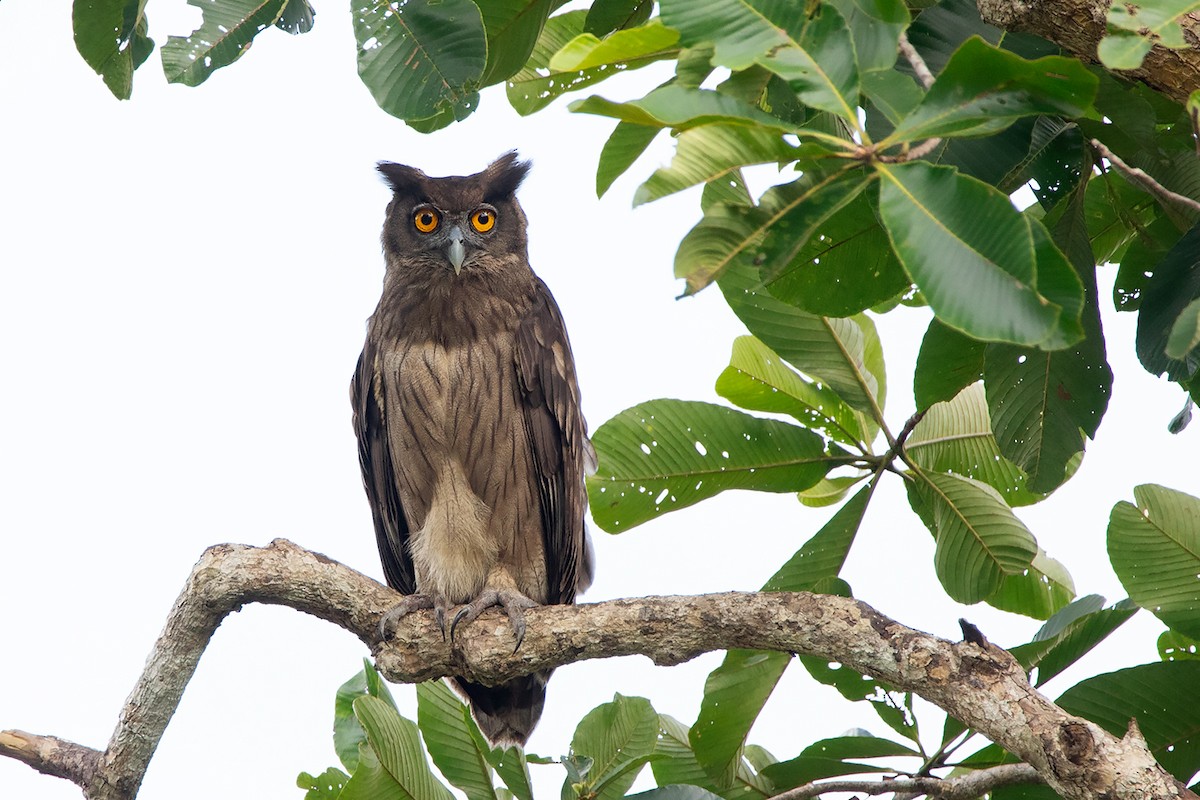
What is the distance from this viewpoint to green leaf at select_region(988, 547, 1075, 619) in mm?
3309

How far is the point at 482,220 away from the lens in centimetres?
464

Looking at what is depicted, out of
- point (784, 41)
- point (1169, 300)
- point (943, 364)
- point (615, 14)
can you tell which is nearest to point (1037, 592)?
point (943, 364)

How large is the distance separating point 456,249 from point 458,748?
2100mm

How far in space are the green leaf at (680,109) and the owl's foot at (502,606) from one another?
1855 millimetres

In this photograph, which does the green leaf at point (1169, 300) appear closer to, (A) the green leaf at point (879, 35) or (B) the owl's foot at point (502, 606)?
(A) the green leaf at point (879, 35)

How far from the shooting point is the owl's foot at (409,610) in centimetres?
324

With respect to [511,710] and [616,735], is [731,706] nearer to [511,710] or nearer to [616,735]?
[616,735]

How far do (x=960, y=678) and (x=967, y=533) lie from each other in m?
0.83

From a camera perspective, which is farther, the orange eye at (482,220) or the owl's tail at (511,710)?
the orange eye at (482,220)

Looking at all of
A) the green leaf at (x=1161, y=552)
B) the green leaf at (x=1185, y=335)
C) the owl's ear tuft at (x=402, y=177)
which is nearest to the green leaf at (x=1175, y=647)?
the green leaf at (x=1161, y=552)

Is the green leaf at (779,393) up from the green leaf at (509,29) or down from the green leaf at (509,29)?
down

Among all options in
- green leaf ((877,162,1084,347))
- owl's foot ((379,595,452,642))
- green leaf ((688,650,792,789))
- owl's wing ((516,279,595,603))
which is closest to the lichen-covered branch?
green leaf ((877,162,1084,347))

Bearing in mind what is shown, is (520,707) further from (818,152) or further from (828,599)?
(818,152)

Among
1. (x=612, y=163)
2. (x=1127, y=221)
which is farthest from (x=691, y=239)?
(x=1127, y=221)
